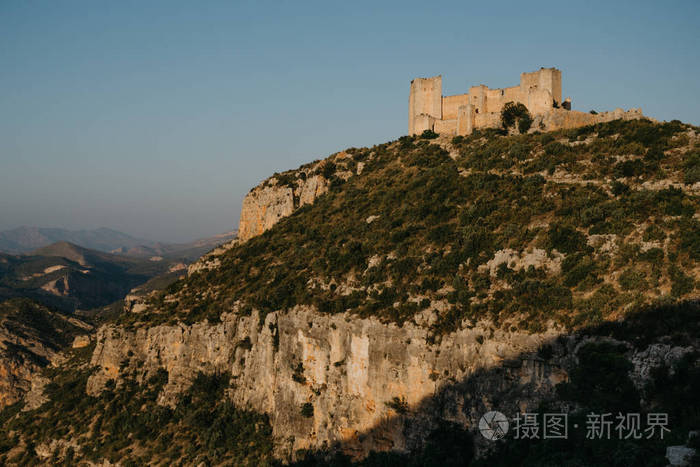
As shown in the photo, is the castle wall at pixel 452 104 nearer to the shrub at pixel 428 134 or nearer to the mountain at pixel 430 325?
the shrub at pixel 428 134

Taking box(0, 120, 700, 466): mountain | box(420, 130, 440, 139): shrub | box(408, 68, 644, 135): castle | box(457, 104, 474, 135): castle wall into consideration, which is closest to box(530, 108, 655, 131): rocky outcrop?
box(408, 68, 644, 135): castle

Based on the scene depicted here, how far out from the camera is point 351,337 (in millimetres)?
35531

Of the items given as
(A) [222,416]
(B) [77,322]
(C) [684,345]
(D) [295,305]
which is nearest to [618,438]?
(C) [684,345]

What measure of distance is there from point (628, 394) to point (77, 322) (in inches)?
4170

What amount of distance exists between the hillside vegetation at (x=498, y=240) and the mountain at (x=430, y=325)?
0.15 meters

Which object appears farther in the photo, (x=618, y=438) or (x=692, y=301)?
(x=692, y=301)

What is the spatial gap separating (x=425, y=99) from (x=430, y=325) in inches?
1354

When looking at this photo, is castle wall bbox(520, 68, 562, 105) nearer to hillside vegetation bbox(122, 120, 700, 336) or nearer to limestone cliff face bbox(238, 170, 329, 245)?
hillside vegetation bbox(122, 120, 700, 336)

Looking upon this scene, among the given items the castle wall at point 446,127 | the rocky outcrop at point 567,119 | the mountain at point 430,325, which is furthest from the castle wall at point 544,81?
the castle wall at point 446,127

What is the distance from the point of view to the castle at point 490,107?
48688 mm

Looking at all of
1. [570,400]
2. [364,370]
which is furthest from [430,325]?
[570,400]

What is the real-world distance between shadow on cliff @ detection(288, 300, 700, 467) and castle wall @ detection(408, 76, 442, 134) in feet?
118

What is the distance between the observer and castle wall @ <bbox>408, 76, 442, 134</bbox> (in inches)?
2304

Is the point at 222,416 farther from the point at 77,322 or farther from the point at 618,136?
the point at 77,322
